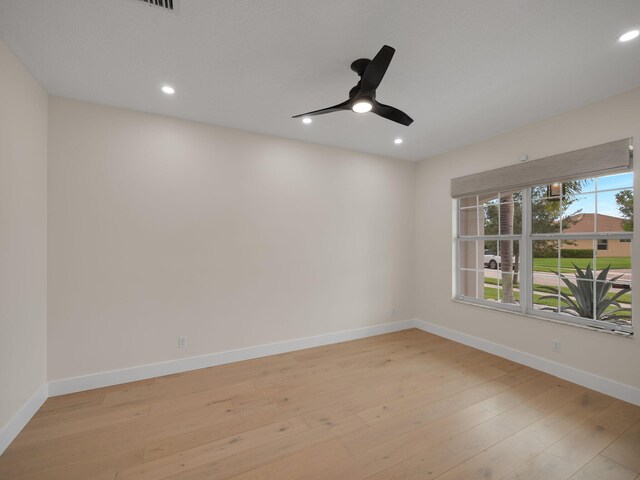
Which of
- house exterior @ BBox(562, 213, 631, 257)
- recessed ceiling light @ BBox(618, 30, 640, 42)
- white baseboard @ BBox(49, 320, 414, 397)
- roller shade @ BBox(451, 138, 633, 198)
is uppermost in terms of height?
recessed ceiling light @ BBox(618, 30, 640, 42)

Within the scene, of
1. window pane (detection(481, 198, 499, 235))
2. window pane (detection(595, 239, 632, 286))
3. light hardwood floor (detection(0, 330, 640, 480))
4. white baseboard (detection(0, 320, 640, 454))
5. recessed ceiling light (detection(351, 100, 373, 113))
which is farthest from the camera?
window pane (detection(481, 198, 499, 235))

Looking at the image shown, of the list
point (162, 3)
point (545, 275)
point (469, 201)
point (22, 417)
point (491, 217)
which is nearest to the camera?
point (162, 3)

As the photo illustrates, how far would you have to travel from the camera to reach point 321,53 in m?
1.91

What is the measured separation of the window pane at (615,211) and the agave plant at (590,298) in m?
0.38

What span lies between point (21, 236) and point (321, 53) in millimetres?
2602

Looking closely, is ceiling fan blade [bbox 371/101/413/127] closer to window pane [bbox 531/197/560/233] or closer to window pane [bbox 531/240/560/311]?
window pane [bbox 531/197/560/233]

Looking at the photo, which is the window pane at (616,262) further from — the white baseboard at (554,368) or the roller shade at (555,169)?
the white baseboard at (554,368)

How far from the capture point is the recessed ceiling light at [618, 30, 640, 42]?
170 cm

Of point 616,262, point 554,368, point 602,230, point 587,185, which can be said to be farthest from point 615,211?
point 554,368

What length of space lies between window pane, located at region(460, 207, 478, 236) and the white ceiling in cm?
135

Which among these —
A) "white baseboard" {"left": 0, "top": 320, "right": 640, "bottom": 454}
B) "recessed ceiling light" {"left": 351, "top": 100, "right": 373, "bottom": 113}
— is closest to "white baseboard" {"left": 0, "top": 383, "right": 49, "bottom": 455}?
"white baseboard" {"left": 0, "top": 320, "right": 640, "bottom": 454}

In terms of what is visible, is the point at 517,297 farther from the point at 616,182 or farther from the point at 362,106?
the point at 362,106

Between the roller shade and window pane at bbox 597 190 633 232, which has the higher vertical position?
the roller shade

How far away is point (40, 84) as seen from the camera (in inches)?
89.1
